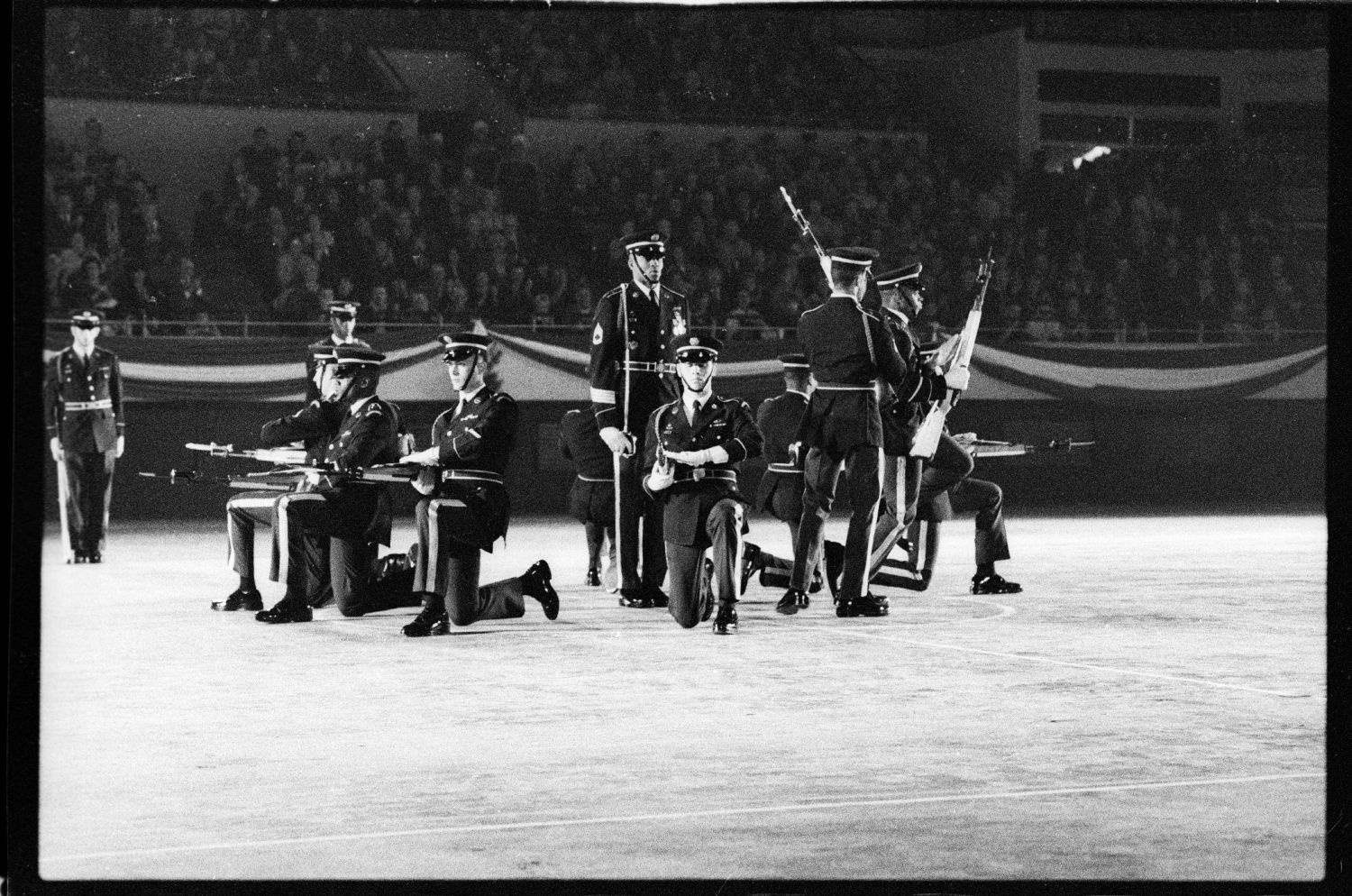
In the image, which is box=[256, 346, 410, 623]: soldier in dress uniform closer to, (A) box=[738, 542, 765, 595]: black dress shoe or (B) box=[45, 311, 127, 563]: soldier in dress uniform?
(A) box=[738, 542, 765, 595]: black dress shoe

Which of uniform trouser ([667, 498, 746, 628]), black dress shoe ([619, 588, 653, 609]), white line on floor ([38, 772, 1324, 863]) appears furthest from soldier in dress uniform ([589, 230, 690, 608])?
white line on floor ([38, 772, 1324, 863])

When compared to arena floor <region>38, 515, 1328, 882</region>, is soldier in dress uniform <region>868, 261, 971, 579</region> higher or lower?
higher

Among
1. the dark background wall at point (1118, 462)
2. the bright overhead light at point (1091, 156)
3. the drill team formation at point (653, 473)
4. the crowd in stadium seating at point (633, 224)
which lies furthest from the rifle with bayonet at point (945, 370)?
the bright overhead light at point (1091, 156)

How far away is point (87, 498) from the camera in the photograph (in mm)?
11383

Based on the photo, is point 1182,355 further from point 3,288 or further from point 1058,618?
point 3,288

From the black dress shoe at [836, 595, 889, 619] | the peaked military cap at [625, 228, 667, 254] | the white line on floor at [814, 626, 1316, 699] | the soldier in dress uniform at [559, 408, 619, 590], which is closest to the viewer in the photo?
the white line on floor at [814, 626, 1316, 699]

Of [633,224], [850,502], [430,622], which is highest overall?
[633,224]

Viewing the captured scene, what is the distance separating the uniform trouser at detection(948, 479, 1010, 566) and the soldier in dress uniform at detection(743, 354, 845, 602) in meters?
0.80

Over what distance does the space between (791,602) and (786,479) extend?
3.28ft

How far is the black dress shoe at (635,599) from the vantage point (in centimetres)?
908

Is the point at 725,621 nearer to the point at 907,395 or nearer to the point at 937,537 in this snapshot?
the point at 907,395

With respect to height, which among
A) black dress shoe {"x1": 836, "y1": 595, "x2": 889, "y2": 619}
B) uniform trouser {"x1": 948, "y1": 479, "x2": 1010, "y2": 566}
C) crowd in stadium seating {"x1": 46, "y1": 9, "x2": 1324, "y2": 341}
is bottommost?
black dress shoe {"x1": 836, "y1": 595, "x2": 889, "y2": 619}

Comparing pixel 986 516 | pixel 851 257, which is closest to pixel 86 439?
pixel 851 257

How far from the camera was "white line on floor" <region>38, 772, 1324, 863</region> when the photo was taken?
13.9ft
